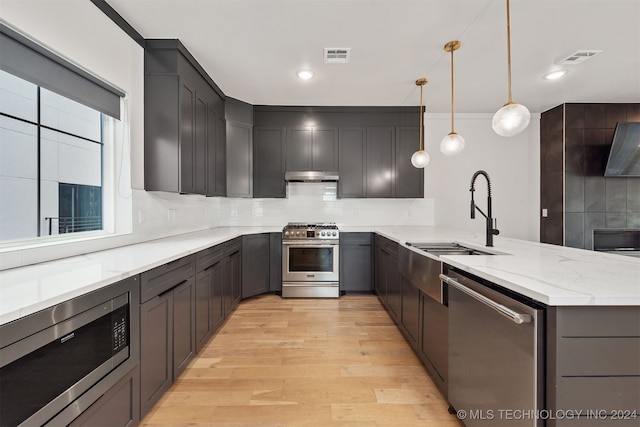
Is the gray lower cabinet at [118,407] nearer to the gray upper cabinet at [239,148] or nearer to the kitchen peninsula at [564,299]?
the kitchen peninsula at [564,299]

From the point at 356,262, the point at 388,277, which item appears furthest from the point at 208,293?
the point at 356,262

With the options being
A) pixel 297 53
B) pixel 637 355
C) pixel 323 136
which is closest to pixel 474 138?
pixel 323 136

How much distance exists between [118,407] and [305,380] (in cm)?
110

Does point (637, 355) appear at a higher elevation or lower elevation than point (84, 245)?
lower

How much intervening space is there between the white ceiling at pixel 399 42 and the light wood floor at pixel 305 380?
2.64m

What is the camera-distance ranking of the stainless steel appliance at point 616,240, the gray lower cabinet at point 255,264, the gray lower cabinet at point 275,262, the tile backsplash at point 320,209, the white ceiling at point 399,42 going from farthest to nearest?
the tile backsplash at point 320,209
the stainless steel appliance at point 616,240
the gray lower cabinet at point 275,262
the gray lower cabinet at point 255,264
the white ceiling at point 399,42

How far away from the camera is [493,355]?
1.22 metres

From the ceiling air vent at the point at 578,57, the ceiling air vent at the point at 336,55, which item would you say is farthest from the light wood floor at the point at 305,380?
the ceiling air vent at the point at 578,57

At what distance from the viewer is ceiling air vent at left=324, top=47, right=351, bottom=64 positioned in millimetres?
2486

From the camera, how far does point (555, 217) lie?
13.2ft

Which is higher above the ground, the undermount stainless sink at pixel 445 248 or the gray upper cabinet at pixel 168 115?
the gray upper cabinet at pixel 168 115

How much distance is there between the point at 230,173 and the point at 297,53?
179 centimetres

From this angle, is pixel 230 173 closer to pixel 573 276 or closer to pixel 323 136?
pixel 323 136

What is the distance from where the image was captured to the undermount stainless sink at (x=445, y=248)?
207 centimetres
